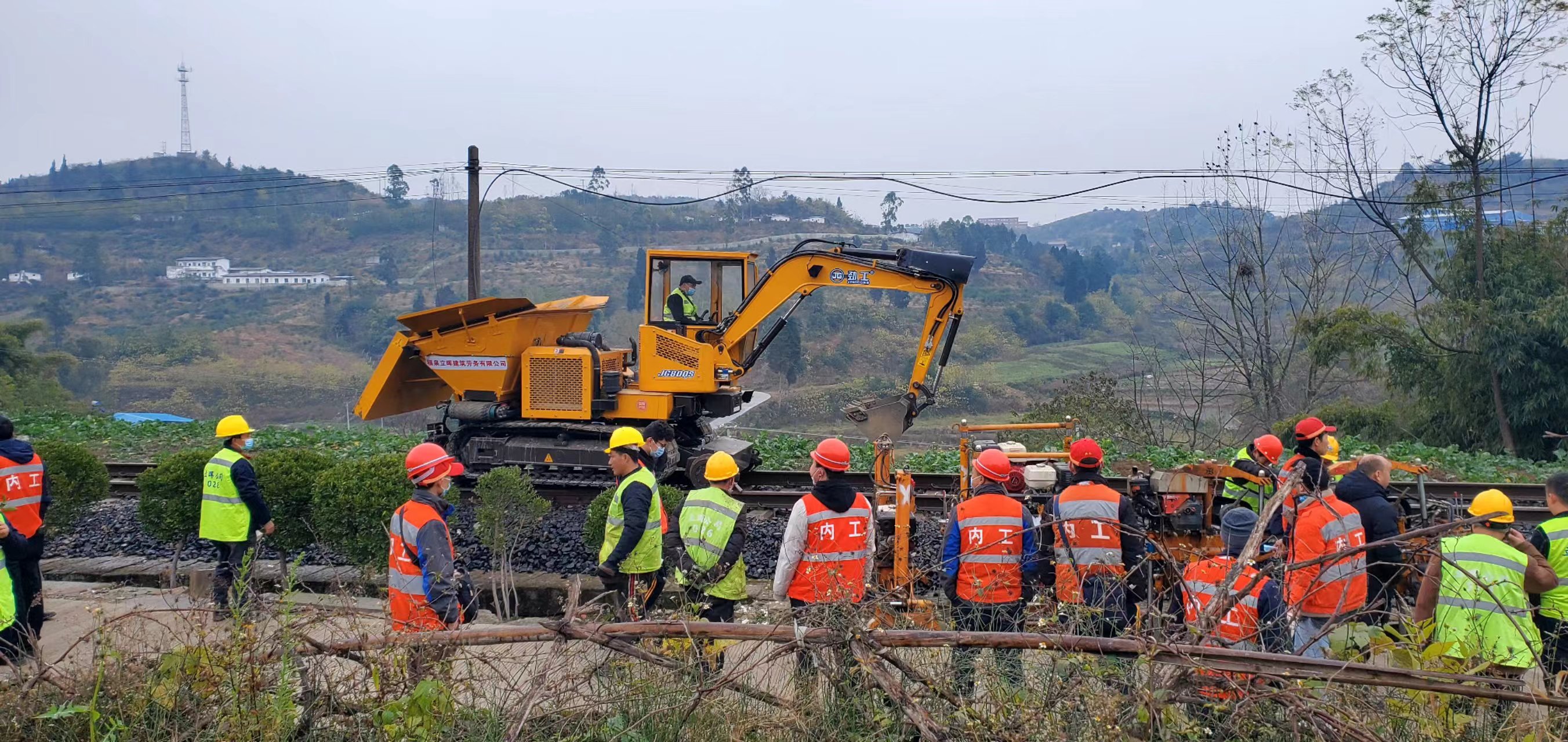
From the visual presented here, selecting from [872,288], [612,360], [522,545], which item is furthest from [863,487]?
[522,545]

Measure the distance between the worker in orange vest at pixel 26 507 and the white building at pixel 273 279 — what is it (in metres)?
62.4

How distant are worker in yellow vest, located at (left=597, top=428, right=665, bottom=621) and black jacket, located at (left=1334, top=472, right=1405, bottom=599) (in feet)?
13.8

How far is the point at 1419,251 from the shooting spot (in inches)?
772

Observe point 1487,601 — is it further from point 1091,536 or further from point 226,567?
point 226,567

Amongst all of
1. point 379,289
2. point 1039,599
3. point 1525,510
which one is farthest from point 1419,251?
point 379,289

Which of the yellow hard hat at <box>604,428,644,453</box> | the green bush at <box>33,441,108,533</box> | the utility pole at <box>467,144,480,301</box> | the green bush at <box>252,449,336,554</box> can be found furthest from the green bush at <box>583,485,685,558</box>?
the utility pole at <box>467,144,480,301</box>

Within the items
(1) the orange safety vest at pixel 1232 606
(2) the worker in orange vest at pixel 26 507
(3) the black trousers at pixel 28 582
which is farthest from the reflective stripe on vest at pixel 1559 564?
(2) the worker in orange vest at pixel 26 507

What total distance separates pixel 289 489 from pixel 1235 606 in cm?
754

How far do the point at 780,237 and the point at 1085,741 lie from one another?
64217mm

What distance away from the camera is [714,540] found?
5.33 m

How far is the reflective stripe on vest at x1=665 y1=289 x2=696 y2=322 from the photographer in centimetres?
1184

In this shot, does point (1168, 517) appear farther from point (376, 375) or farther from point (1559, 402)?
point (1559, 402)

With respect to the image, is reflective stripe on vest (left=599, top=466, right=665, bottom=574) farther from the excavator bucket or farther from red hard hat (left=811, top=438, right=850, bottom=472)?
the excavator bucket

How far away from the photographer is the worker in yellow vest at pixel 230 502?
7.09 m
